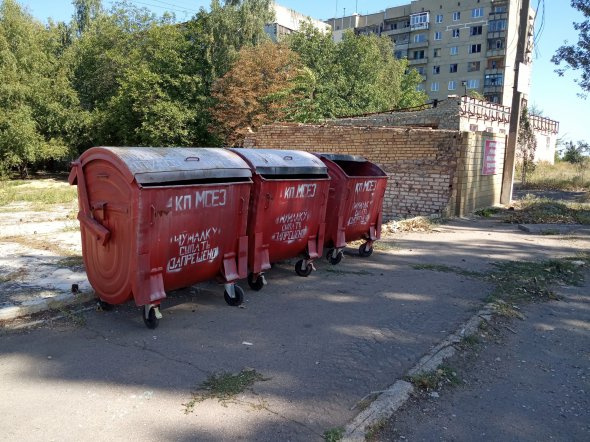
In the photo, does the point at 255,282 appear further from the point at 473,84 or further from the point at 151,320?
the point at 473,84

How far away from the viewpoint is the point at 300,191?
239 inches

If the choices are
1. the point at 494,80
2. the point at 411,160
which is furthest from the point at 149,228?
the point at 494,80

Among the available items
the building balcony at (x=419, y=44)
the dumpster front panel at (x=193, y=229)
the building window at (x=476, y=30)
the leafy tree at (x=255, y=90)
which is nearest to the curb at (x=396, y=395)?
the dumpster front panel at (x=193, y=229)

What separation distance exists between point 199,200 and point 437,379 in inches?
104

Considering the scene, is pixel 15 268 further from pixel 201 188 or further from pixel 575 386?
pixel 575 386

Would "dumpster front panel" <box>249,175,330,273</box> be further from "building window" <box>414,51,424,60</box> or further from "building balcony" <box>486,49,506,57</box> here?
"building window" <box>414,51,424,60</box>

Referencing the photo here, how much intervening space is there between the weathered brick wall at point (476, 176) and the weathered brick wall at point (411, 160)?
0.60 feet

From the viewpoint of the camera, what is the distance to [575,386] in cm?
378

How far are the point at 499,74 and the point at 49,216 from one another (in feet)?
195

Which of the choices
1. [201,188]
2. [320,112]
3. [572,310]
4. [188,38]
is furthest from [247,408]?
[188,38]

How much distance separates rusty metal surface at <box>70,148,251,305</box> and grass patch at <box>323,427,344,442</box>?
211cm

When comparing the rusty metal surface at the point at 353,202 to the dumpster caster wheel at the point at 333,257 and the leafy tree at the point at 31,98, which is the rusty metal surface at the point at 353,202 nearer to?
the dumpster caster wheel at the point at 333,257

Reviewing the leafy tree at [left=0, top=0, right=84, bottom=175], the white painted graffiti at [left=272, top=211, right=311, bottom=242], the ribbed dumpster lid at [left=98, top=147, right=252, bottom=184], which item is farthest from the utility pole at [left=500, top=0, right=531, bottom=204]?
the leafy tree at [left=0, top=0, right=84, bottom=175]

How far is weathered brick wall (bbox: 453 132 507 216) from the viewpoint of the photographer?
1254cm
